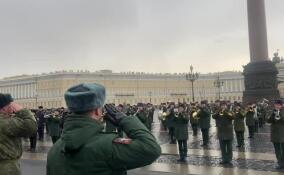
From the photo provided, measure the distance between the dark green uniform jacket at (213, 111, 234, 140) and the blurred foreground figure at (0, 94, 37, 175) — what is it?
26.9 feet

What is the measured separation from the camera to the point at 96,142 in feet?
7.79

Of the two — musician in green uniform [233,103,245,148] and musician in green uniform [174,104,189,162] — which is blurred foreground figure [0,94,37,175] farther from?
musician in green uniform [233,103,245,148]

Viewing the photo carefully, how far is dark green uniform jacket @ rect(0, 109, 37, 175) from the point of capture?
4285mm

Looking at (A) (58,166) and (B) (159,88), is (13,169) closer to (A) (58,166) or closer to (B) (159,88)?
(A) (58,166)

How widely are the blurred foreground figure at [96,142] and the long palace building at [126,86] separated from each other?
117579 millimetres

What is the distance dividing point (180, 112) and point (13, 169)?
356 inches

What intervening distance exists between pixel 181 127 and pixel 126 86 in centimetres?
11948

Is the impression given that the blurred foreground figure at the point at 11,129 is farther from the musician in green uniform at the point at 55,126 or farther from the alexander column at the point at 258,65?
the alexander column at the point at 258,65

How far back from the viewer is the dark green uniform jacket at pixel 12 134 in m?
4.29

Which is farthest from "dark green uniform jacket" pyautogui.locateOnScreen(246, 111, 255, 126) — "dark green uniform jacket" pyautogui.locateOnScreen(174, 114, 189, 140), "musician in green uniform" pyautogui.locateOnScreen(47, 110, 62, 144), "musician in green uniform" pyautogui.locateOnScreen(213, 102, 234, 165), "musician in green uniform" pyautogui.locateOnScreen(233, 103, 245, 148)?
"musician in green uniform" pyautogui.locateOnScreen(47, 110, 62, 144)

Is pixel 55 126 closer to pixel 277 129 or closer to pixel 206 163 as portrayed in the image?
pixel 206 163

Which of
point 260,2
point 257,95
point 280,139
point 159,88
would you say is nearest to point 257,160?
point 280,139

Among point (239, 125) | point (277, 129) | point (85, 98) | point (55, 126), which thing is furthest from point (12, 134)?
point (55, 126)

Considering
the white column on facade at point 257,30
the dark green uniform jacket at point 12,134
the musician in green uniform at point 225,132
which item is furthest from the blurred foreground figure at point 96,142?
the white column on facade at point 257,30
